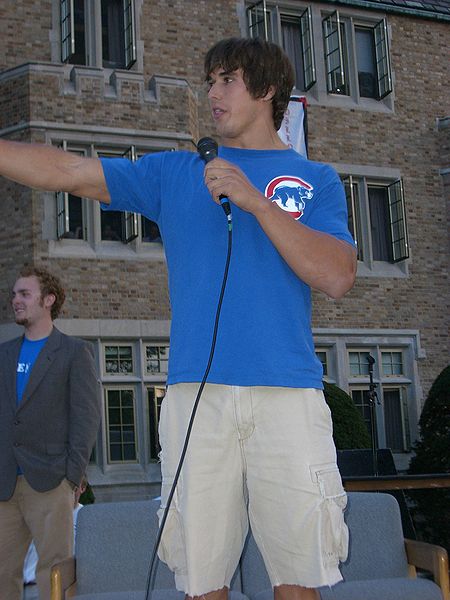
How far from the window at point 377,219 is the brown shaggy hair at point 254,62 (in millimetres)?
13058

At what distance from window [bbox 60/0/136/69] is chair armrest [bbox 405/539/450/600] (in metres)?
11.2

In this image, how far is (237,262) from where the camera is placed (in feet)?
8.42

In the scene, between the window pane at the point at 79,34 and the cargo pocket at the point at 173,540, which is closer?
the cargo pocket at the point at 173,540

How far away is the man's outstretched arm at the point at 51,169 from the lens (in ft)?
8.52

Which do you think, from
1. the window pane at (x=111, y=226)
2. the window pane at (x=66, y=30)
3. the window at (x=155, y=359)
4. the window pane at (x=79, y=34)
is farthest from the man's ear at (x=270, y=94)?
the window pane at (x=79, y=34)

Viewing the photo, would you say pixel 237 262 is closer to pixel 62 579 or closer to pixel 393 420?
pixel 62 579

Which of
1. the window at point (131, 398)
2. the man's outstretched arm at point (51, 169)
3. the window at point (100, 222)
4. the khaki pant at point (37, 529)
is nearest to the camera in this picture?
the man's outstretched arm at point (51, 169)

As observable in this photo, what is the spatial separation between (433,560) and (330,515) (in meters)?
2.13

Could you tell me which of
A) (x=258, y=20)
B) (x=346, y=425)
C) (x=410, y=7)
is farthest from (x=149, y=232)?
(x=410, y=7)

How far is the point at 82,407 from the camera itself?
508cm

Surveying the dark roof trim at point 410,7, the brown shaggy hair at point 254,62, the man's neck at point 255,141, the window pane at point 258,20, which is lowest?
the man's neck at point 255,141

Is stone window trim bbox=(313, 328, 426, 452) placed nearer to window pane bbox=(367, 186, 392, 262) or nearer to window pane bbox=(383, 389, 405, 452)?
window pane bbox=(383, 389, 405, 452)

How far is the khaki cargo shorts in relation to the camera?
2412 mm

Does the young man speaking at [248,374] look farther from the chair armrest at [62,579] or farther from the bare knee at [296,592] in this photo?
the chair armrest at [62,579]
